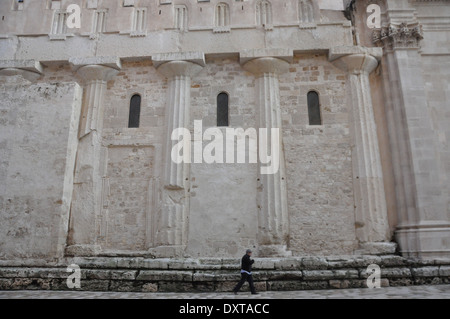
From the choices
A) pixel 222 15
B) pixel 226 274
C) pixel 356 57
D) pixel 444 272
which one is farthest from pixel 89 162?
pixel 444 272

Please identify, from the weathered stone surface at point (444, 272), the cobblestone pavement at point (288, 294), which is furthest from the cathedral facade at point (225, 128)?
the cobblestone pavement at point (288, 294)

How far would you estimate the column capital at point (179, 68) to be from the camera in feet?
35.2

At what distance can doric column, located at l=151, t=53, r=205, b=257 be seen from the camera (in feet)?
31.1

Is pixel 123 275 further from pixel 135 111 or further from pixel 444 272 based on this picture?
pixel 444 272

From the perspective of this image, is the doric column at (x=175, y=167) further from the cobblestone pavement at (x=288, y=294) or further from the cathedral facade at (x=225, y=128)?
the cobblestone pavement at (x=288, y=294)

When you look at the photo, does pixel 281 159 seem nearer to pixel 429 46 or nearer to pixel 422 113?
pixel 422 113

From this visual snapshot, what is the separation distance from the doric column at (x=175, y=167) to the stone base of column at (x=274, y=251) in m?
2.14

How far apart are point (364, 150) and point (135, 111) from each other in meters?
6.99

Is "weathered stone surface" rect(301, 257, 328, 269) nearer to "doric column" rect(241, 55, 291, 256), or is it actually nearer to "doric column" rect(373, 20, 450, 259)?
"doric column" rect(241, 55, 291, 256)

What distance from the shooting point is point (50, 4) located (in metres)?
12.0

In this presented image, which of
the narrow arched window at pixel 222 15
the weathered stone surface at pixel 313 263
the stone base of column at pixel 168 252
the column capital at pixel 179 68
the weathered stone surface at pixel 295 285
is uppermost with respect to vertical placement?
the narrow arched window at pixel 222 15

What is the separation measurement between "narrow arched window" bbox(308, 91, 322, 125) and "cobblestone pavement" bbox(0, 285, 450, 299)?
16.2ft

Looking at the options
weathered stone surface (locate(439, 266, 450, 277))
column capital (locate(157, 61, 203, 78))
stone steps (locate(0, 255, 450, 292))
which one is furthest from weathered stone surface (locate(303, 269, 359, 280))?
column capital (locate(157, 61, 203, 78))

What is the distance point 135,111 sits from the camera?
11.0 meters
